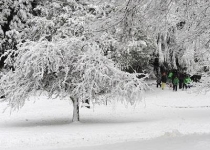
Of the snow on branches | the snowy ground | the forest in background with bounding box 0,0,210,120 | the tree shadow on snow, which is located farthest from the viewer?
the tree shadow on snow

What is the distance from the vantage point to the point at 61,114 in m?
23.4

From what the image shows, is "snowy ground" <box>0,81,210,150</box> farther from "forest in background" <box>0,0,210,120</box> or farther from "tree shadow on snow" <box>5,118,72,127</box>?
"forest in background" <box>0,0,210,120</box>

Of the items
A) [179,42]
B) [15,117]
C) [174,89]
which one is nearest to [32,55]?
[15,117]

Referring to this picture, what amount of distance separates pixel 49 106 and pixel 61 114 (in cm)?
373

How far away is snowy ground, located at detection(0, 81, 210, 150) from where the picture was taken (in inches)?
448

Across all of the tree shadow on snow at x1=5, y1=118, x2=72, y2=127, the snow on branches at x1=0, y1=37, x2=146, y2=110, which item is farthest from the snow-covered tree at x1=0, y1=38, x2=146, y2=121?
the tree shadow on snow at x1=5, y1=118, x2=72, y2=127

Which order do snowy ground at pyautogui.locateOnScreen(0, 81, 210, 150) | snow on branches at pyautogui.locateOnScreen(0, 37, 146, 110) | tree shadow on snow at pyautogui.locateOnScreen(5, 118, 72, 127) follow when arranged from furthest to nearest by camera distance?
1. tree shadow on snow at pyautogui.locateOnScreen(5, 118, 72, 127)
2. snow on branches at pyautogui.locateOnScreen(0, 37, 146, 110)
3. snowy ground at pyautogui.locateOnScreen(0, 81, 210, 150)

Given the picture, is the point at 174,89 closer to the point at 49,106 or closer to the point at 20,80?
the point at 49,106

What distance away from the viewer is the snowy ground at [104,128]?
11.4 metres

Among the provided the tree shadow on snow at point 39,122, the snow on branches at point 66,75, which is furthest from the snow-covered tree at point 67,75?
the tree shadow on snow at point 39,122

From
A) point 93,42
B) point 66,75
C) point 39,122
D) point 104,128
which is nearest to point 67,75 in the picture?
point 66,75

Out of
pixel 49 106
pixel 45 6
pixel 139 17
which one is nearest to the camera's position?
pixel 139 17

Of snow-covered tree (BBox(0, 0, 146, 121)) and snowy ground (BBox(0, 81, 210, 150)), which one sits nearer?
snowy ground (BBox(0, 81, 210, 150))

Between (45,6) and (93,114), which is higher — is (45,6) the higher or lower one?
the higher one
